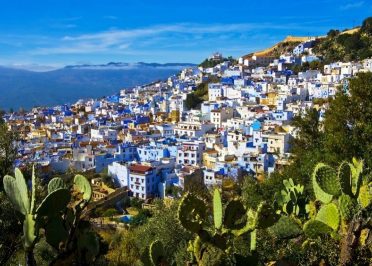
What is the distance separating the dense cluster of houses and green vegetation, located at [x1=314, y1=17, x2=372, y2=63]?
270 cm

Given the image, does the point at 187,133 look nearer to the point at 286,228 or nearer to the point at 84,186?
the point at 286,228

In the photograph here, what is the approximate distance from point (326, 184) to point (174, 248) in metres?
4.35

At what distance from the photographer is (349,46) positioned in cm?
5694

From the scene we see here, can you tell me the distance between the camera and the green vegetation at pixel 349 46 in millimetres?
54375

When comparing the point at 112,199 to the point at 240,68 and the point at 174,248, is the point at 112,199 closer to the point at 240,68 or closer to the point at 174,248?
the point at 174,248

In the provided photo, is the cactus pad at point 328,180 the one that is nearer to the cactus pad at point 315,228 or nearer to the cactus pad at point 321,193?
the cactus pad at point 321,193

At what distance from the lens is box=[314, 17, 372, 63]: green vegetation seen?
54375 millimetres

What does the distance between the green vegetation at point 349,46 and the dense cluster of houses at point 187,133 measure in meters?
2.70

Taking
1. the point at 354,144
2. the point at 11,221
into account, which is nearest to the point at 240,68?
the point at 354,144

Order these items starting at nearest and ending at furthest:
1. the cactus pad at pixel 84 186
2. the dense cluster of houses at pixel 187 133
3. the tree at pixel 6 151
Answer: the cactus pad at pixel 84 186, the tree at pixel 6 151, the dense cluster of houses at pixel 187 133

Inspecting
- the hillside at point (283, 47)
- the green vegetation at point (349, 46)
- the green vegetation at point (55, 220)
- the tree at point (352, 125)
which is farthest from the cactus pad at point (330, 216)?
the hillside at point (283, 47)

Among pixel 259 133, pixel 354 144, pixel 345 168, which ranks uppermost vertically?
pixel 345 168

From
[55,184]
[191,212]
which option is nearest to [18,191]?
[55,184]

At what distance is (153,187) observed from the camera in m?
26.8
